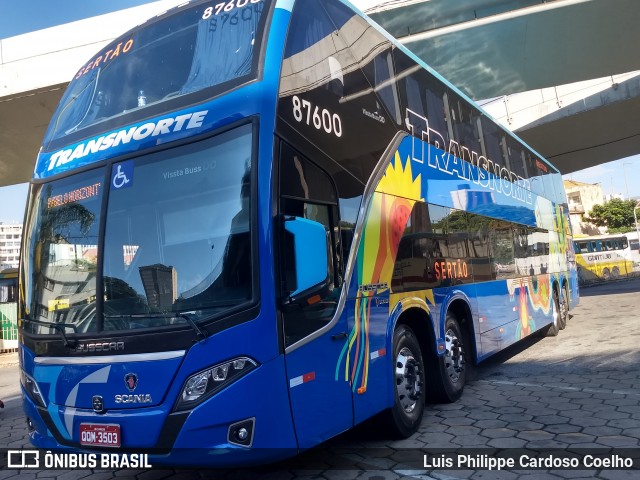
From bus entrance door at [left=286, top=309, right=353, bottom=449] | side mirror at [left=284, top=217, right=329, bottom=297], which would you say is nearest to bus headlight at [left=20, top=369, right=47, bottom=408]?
bus entrance door at [left=286, top=309, right=353, bottom=449]

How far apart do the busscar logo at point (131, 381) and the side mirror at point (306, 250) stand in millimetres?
1129

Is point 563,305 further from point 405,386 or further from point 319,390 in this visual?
point 319,390

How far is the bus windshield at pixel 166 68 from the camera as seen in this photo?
3973mm

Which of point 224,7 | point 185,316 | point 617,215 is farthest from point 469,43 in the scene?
point 617,215

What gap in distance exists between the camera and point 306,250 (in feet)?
11.4

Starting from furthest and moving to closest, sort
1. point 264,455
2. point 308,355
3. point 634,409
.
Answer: point 634,409
point 308,355
point 264,455

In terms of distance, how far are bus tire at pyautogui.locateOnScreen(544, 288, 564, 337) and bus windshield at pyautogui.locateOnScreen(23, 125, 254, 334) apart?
9213 mm

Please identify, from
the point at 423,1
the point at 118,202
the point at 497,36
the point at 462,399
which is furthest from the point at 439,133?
the point at 497,36

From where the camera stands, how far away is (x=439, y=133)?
6473 millimetres

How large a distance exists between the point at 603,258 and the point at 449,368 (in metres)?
31.9

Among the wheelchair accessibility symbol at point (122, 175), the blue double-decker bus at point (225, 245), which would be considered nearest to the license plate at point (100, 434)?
the blue double-decker bus at point (225, 245)

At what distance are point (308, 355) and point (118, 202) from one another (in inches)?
67.8

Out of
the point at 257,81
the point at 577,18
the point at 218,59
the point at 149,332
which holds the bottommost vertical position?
the point at 149,332

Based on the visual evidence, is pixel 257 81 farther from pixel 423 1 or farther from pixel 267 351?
pixel 423 1
